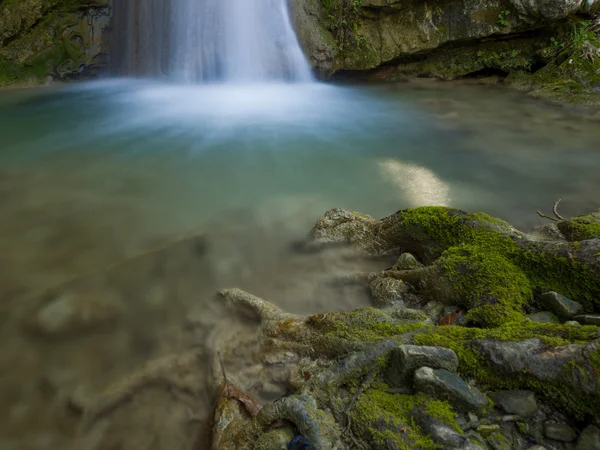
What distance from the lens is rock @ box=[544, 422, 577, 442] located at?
1570mm

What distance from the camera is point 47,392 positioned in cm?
269

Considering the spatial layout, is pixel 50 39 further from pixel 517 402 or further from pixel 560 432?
pixel 560 432

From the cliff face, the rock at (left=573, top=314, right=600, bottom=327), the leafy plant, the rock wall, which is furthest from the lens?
the rock wall

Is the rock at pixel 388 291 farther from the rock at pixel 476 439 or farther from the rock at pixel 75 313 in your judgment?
the rock at pixel 75 313

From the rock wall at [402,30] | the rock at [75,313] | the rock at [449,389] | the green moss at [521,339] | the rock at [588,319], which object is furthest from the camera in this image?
the rock wall at [402,30]

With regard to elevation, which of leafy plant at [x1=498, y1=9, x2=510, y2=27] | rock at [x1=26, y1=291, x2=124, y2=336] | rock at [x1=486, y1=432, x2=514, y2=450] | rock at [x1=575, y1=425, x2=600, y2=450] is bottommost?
rock at [x1=26, y1=291, x2=124, y2=336]

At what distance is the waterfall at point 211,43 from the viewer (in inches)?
476

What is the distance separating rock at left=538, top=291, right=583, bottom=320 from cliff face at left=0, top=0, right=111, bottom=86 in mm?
13849

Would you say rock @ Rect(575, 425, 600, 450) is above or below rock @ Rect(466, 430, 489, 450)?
above

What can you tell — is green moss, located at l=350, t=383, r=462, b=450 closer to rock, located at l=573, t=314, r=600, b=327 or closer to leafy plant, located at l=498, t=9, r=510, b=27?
rock, located at l=573, t=314, r=600, b=327

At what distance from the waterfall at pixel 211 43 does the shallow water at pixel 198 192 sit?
1796mm

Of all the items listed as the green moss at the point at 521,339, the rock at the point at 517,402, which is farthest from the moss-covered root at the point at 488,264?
the rock at the point at 517,402

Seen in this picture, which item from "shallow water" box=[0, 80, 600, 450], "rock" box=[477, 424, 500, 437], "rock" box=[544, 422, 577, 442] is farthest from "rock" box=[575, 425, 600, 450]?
"shallow water" box=[0, 80, 600, 450]

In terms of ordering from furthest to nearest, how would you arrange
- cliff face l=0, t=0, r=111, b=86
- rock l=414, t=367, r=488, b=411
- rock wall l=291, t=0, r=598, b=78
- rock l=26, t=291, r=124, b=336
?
rock wall l=291, t=0, r=598, b=78 → cliff face l=0, t=0, r=111, b=86 → rock l=26, t=291, r=124, b=336 → rock l=414, t=367, r=488, b=411
